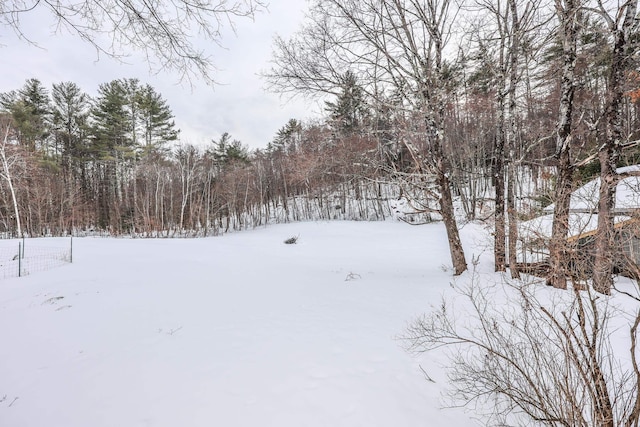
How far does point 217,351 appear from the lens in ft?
11.9

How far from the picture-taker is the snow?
2467 mm

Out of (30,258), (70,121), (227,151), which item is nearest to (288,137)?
(227,151)

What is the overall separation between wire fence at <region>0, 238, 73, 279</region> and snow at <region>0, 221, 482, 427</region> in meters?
1.45

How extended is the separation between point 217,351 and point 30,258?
465 inches

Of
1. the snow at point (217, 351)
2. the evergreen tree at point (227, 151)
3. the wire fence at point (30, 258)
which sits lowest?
the snow at point (217, 351)

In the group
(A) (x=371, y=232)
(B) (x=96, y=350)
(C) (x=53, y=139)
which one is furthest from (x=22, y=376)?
(C) (x=53, y=139)

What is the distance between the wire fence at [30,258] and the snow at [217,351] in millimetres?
1451

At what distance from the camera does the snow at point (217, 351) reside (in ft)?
8.09

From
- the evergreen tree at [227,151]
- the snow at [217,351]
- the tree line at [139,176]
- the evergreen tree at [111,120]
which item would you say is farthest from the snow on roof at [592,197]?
the evergreen tree at [111,120]

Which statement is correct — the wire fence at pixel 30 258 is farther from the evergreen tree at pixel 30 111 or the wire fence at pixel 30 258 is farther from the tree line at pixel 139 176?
the evergreen tree at pixel 30 111

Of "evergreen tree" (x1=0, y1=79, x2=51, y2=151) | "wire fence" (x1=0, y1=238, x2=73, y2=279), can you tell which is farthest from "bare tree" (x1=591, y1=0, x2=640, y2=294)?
"evergreen tree" (x1=0, y1=79, x2=51, y2=151)

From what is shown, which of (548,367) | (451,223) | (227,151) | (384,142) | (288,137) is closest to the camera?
(548,367)

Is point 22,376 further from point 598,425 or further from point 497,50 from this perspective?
point 497,50

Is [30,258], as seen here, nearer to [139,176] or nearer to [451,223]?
[451,223]
